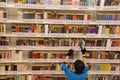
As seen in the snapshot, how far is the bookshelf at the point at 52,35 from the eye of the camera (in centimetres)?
413

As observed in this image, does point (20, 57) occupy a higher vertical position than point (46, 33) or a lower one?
lower

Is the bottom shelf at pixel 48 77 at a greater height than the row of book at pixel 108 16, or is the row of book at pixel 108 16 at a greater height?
the row of book at pixel 108 16

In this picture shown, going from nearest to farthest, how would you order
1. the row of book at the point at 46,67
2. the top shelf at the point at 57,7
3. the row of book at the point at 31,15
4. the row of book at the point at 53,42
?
the top shelf at the point at 57,7 → the row of book at the point at 31,15 → the row of book at the point at 53,42 → the row of book at the point at 46,67

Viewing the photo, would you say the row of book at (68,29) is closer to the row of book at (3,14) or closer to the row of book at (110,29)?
the row of book at (110,29)

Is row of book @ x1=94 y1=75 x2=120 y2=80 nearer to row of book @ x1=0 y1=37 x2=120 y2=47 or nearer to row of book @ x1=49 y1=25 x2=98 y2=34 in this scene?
row of book @ x1=0 y1=37 x2=120 y2=47

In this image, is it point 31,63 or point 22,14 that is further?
point 31,63

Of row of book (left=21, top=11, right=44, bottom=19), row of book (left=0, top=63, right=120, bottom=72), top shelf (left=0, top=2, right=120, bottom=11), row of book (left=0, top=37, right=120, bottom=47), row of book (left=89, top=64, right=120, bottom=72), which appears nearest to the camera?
top shelf (left=0, top=2, right=120, bottom=11)

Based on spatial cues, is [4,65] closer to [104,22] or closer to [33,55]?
[33,55]

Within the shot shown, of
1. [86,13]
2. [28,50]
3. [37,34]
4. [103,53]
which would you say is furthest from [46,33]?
[103,53]

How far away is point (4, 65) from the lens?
435cm

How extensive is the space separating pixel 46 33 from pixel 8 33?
65 cm

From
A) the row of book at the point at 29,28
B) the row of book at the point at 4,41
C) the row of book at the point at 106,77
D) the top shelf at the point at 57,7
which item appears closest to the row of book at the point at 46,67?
the row of book at the point at 106,77

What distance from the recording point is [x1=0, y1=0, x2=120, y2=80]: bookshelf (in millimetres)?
4129

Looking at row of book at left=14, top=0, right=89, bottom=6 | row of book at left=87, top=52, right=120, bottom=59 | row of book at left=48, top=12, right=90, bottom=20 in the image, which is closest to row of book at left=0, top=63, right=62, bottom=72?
row of book at left=87, top=52, right=120, bottom=59
